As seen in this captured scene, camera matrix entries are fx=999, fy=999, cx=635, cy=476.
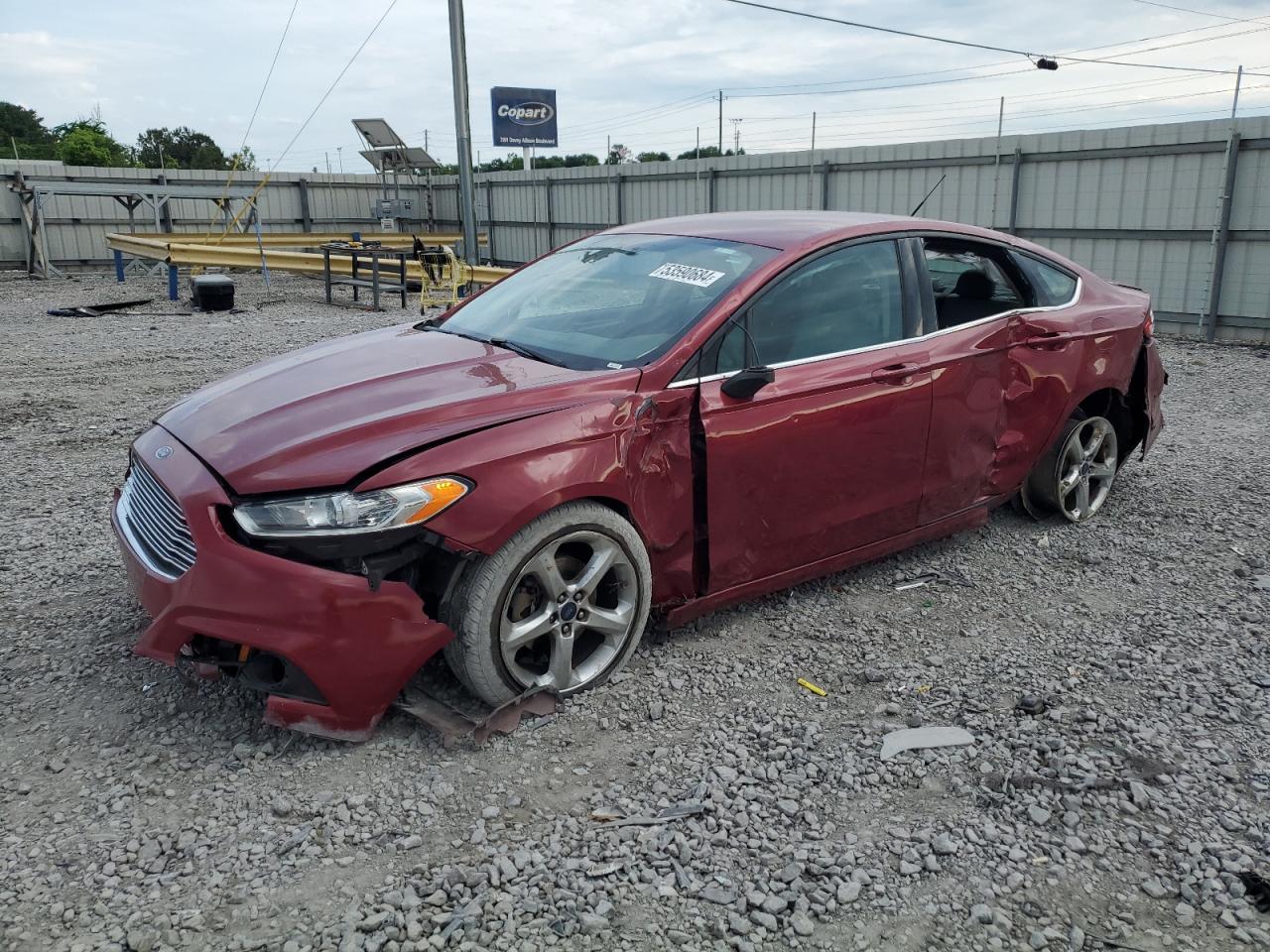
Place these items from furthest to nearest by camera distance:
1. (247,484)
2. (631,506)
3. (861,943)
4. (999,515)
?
(999,515) → (631,506) → (247,484) → (861,943)

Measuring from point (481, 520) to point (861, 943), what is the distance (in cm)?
157

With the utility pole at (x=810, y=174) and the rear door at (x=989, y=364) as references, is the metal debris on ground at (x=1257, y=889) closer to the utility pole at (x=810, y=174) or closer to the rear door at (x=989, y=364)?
the rear door at (x=989, y=364)

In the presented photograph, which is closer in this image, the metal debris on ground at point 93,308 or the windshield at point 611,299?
the windshield at point 611,299

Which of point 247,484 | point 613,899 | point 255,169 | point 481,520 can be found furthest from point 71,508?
point 255,169

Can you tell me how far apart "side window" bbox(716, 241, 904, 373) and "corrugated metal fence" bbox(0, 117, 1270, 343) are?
1032 centimetres

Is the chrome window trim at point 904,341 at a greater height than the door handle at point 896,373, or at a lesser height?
greater

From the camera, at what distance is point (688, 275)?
404cm

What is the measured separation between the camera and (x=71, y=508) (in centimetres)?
563

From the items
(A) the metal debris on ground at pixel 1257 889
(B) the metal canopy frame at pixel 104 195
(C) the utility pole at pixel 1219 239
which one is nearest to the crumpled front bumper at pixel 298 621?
(A) the metal debris on ground at pixel 1257 889

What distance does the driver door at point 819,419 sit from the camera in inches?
147

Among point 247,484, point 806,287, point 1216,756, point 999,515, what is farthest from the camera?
point 999,515

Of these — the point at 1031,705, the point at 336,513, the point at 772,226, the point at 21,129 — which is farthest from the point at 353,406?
the point at 21,129

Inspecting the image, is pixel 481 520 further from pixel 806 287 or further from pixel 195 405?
pixel 806 287

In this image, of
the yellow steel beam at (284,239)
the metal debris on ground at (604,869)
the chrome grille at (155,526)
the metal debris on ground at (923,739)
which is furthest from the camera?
the yellow steel beam at (284,239)
